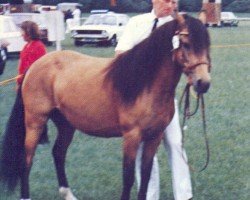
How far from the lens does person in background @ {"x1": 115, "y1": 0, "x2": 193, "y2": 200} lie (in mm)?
6074

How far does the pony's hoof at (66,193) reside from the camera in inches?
269

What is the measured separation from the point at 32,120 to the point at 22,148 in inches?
13.3

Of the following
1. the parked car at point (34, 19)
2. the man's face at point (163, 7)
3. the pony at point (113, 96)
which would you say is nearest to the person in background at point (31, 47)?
the pony at point (113, 96)

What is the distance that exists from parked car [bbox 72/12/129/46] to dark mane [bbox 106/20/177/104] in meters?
27.5

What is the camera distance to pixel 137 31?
622 centimetres

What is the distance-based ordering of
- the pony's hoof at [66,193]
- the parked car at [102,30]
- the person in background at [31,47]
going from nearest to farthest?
the pony's hoof at [66,193] < the person in background at [31,47] < the parked car at [102,30]

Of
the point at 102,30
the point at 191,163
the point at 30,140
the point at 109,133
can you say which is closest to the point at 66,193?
the point at 30,140

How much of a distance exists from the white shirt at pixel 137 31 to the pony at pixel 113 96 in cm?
25

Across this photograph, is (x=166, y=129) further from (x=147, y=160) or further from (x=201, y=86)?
(x=201, y=86)

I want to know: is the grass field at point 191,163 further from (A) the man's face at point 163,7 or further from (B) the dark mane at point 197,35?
(B) the dark mane at point 197,35

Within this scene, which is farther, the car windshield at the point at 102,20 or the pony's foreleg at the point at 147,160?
the car windshield at the point at 102,20

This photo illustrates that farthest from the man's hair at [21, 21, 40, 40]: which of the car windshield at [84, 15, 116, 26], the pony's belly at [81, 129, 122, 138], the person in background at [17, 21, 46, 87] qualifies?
the car windshield at [84, 15, 116, 26]

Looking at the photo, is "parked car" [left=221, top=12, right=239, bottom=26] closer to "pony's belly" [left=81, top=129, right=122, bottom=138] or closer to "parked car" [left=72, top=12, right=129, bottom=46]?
"parked car" [left=72, top=12, right=129, bottom=46]

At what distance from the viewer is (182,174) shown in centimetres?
649
